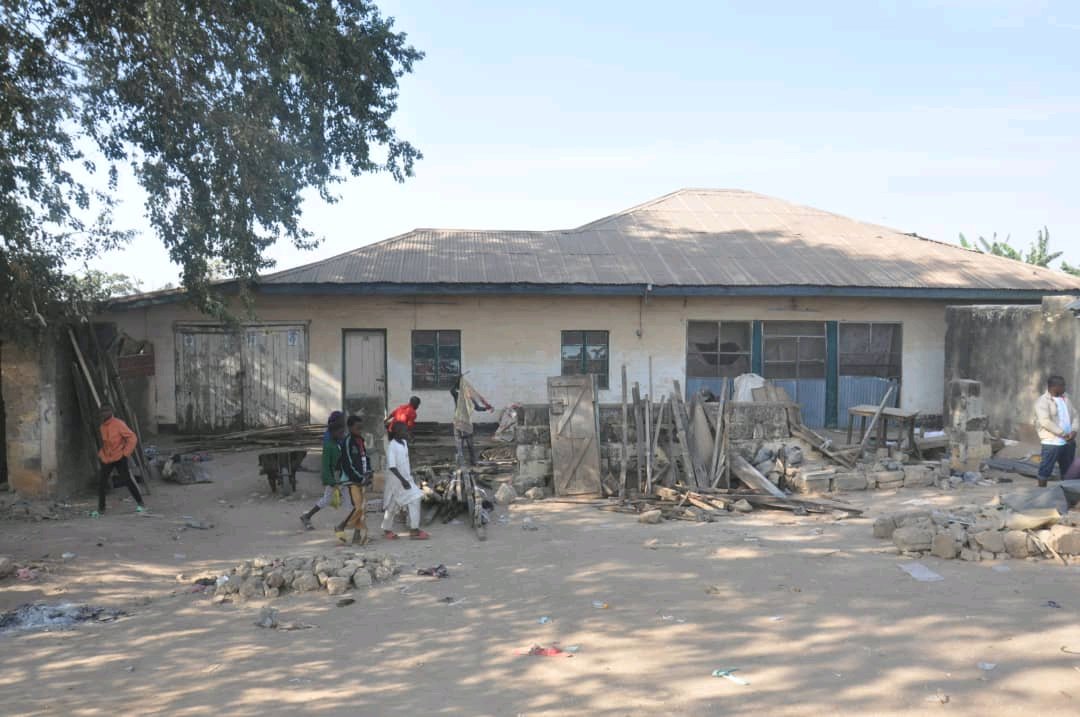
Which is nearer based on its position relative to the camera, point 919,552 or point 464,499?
point 919,552

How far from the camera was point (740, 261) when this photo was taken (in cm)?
1667

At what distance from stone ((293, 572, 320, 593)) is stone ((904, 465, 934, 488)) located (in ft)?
26.2

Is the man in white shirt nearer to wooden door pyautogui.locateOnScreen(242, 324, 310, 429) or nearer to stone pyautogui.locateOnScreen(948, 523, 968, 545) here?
stone pyautogui.locateOnScreen(948, 523, 968, 545)

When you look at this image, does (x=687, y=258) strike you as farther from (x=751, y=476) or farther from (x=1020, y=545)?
(x=1020, y=545)

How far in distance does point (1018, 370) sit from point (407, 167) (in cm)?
1098

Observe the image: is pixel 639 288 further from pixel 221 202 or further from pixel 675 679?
pixel 675 679

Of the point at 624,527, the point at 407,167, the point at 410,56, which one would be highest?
the point at 410,56

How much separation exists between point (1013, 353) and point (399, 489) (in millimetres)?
11433

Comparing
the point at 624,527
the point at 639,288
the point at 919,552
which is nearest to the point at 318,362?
the point at 639,288

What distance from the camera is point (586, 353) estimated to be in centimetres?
1578

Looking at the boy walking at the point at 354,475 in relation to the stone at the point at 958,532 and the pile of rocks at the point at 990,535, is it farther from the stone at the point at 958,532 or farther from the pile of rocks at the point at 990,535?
the stone at the point at 958,532

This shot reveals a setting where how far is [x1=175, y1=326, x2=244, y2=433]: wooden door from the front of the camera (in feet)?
49.5

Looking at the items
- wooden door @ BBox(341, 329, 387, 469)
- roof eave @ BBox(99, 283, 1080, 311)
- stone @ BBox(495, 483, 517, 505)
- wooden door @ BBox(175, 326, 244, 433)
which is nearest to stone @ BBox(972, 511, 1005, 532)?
stone @ BBox(495, 483, 517, 505)

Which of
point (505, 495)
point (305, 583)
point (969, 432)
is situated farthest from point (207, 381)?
point (969, 432)
